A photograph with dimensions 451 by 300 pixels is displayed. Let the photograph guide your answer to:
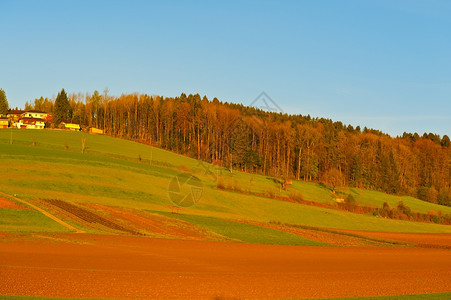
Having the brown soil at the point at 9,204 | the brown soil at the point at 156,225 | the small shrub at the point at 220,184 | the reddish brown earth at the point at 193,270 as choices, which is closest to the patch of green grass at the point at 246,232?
the brown soil at the point at 156,225

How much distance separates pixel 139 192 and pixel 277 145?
82.3 m

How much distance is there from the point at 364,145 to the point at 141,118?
285 ft

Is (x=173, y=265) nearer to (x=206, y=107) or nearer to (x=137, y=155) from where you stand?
(x=137, y=155)

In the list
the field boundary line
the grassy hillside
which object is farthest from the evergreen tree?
the field boundary line

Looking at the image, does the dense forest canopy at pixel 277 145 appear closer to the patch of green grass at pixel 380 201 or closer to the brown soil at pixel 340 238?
the patch of green grass at pixel 380 201

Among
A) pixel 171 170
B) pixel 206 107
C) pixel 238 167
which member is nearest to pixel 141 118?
pixel 206 107

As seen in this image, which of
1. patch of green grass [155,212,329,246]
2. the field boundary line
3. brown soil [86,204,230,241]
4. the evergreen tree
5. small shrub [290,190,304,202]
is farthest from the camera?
the evergreen tree

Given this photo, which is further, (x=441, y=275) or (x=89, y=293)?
(x=441, y=275)

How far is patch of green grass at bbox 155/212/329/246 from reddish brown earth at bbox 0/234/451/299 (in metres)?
5.88

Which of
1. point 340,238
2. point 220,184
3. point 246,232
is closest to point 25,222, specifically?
point 246,232

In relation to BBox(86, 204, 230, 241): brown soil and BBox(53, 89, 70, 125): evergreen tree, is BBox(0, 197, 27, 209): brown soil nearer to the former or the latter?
BBox(86, 204, 230, 241): brown soil

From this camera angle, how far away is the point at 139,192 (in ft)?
224

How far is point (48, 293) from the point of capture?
62.3ft

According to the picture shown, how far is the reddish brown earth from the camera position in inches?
840
